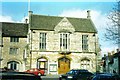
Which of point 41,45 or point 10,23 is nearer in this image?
point 41,45

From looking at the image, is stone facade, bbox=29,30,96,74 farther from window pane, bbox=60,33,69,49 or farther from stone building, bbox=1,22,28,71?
stone building, bbox=1,22,28,71

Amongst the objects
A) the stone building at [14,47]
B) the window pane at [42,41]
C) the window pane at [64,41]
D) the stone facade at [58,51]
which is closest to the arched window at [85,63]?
the stone facade at [58,51]

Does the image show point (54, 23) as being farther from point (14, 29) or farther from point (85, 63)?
point (85, 63)

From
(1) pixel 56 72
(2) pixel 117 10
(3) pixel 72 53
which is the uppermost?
(2) pixel 117 10

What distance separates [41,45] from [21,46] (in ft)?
17.6

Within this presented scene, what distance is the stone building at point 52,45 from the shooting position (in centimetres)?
5131

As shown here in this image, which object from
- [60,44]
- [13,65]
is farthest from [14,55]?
[60,44]

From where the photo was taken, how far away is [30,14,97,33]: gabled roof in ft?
172

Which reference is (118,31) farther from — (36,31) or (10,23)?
(10,23)

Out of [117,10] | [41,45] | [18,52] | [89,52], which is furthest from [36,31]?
[117,10]

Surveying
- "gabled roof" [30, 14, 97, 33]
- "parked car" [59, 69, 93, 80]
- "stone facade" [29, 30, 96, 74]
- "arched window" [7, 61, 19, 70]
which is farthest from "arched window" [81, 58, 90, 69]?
"parked car" [59, 69, 93, 80]

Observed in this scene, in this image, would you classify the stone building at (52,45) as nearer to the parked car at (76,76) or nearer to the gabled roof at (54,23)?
the gabled roof at (54,23)

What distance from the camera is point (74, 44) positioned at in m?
53.4

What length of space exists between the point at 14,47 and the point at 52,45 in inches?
316
